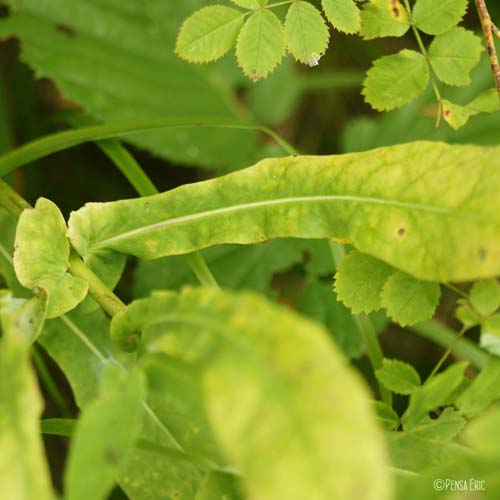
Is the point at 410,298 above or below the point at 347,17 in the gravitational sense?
below

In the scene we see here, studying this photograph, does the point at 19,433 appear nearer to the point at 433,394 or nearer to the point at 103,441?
the point at 103,441

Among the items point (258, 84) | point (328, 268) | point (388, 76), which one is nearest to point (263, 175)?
point (388, 76)

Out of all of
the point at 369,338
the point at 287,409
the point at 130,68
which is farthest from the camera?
the point at 130,68

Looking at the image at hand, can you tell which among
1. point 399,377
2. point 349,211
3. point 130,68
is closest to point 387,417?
point 399,377

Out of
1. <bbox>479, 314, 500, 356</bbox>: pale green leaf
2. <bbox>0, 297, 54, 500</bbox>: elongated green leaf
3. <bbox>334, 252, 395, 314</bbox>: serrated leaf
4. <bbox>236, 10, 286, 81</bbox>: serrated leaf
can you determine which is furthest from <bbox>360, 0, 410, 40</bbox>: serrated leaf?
<bbox>0, 297, 54, 500</bbox>: elongated green leaf

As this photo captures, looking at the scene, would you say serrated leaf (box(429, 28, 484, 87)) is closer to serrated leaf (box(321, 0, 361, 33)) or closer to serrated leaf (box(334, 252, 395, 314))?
serrated leaf (box(321, 0, 361, 33))

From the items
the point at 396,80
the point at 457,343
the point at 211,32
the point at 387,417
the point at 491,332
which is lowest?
the point at 457,343
